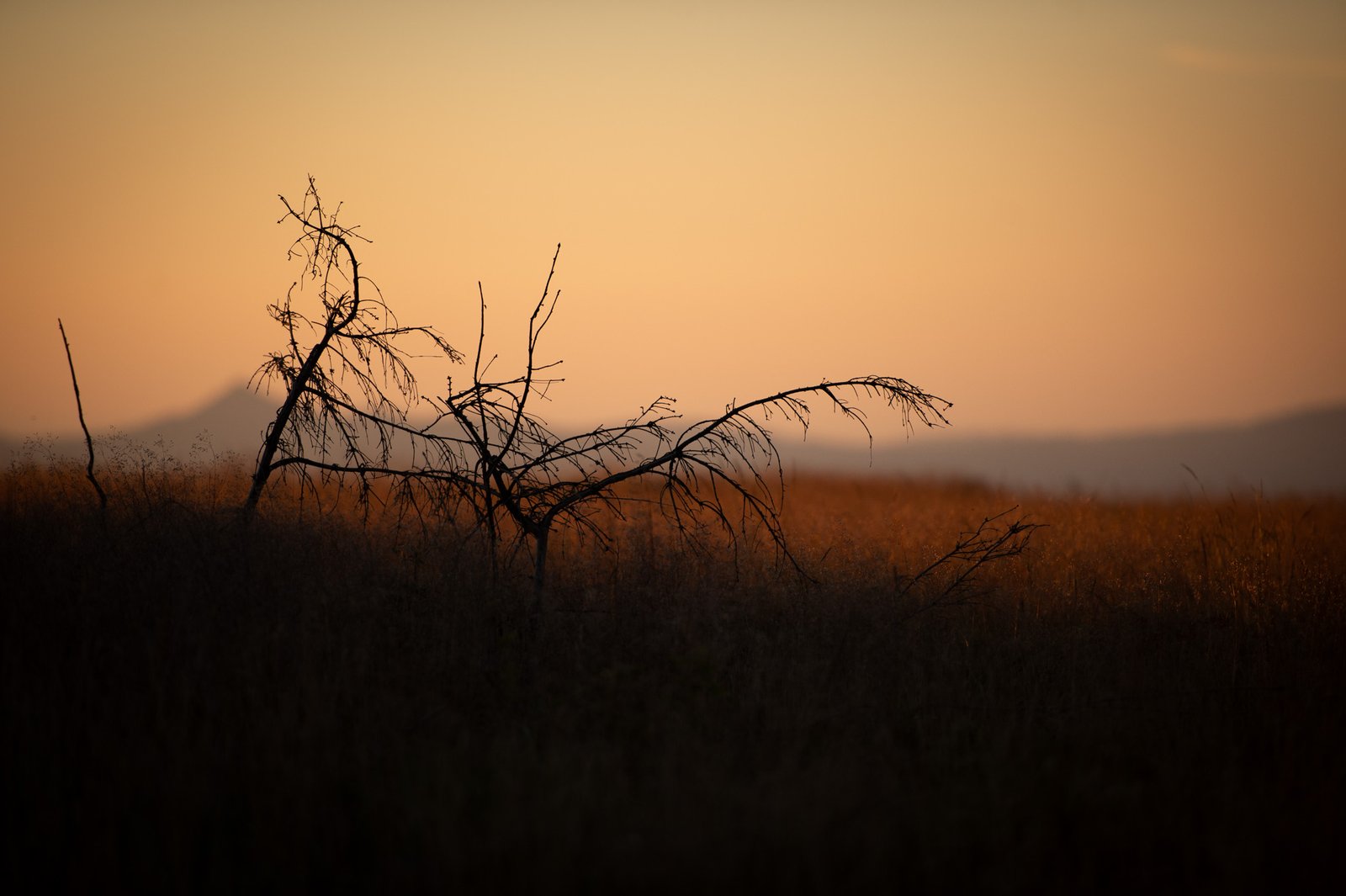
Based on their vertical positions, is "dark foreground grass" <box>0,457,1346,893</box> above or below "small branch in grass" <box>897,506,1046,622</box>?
below

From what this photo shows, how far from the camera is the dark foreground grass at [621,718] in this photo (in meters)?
3.73

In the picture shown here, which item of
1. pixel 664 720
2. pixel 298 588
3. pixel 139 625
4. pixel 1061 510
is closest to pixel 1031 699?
pixel 664 720

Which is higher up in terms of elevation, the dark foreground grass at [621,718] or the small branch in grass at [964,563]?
the small branch in grass at [964,563]

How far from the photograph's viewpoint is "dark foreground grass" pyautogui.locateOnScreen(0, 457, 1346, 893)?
3732 millimetres

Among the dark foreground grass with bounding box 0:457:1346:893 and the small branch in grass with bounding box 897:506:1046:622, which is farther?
the small branch in grass with bounding box 897:506:1046:622

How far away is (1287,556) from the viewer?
8.66m

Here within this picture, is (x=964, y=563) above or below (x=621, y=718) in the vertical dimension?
above

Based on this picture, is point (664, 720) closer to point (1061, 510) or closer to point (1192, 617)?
point (1192, 617)

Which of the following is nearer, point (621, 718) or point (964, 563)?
point (621, 718)

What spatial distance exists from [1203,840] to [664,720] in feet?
8.95

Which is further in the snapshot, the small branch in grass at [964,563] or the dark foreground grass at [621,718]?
the small branch in grass at [964,563]

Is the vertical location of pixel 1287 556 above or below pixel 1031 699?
above

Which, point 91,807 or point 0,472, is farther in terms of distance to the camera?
point 0,472

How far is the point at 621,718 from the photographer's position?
16.2 feet
